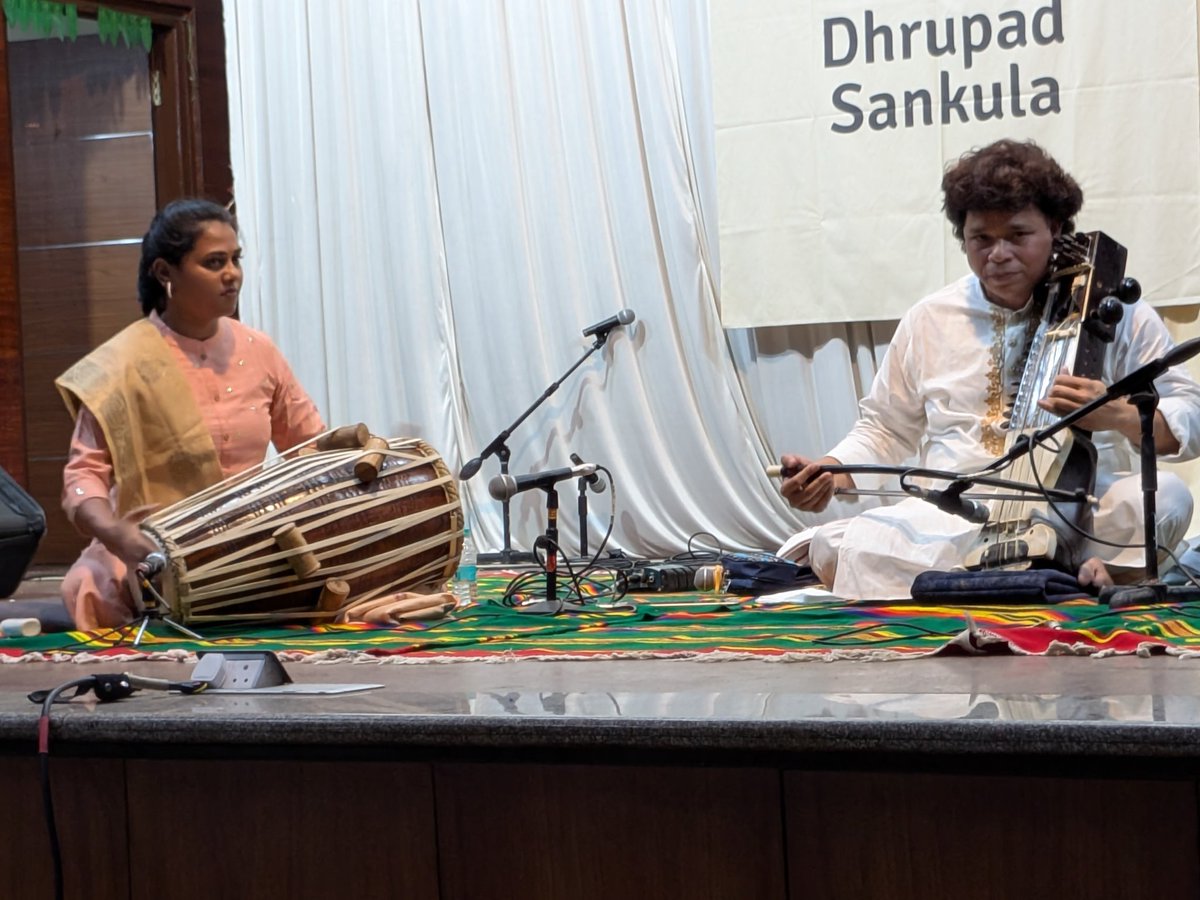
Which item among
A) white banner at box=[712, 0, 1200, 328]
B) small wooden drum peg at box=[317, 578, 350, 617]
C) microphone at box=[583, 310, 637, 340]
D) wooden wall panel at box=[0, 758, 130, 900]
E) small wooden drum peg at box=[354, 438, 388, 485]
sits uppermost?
white banner at box=[712, 0, 1200, 328]

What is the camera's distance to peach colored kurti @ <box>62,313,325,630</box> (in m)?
3.32

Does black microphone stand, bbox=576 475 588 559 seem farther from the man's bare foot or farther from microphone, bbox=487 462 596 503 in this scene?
the man's bare foot

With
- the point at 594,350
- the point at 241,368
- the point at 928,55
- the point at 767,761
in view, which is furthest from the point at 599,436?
the point at 767,761

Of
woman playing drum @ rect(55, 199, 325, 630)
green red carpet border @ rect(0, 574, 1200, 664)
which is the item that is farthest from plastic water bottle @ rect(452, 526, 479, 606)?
woman playing drum @ rect(55, 199, 325, 630)

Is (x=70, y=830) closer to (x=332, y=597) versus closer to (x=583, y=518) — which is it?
(x=332, y=597)

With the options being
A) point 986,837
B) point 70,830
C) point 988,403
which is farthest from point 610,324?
point 986,837

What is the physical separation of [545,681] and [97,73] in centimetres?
533

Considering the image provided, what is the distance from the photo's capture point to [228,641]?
9.40 ft

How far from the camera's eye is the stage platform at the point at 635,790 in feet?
4.38

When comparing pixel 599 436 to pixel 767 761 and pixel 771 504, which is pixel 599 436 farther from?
pixel 767 761

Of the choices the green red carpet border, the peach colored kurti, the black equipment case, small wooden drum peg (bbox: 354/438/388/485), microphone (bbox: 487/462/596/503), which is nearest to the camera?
the green red carpet border

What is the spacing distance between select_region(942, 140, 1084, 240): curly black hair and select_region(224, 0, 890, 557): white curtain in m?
2.05

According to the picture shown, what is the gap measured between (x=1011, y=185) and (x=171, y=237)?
1860 millimetres

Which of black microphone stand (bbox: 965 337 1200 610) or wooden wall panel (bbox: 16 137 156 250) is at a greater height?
wooden wall panel (bbox: 16 137 156 250)
